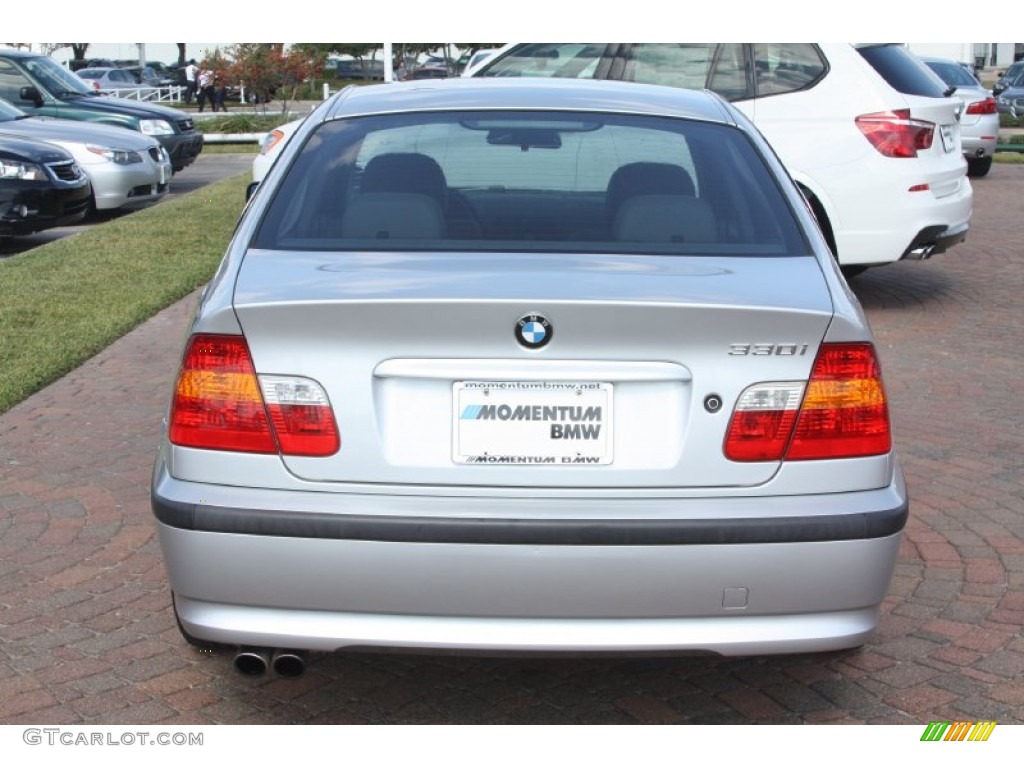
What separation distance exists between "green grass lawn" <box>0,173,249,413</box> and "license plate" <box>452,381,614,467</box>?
4.47m

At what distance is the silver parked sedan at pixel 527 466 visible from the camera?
3170 millimetres

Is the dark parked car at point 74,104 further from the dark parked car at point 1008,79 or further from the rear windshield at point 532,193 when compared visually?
the dark parked car at point 1008,79

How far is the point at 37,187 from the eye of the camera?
13438 millimetres

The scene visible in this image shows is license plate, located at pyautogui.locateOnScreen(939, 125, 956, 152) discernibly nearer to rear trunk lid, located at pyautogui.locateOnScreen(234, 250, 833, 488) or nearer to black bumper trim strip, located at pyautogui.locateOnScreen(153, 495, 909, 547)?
rear trunk lid, located at pyautogui.locateOnScreen(234, 250, 833, 488)

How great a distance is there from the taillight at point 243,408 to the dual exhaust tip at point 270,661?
477 mm

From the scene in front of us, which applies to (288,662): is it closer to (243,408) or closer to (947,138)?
(243,408)

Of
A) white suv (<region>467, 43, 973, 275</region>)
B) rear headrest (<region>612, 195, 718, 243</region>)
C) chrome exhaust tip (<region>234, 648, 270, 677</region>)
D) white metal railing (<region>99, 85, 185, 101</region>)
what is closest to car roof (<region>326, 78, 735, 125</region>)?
rear headrest (<region>612, 195, 718, 243</region>)

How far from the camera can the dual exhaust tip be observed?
338cm

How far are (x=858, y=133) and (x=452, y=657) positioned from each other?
6.46m
